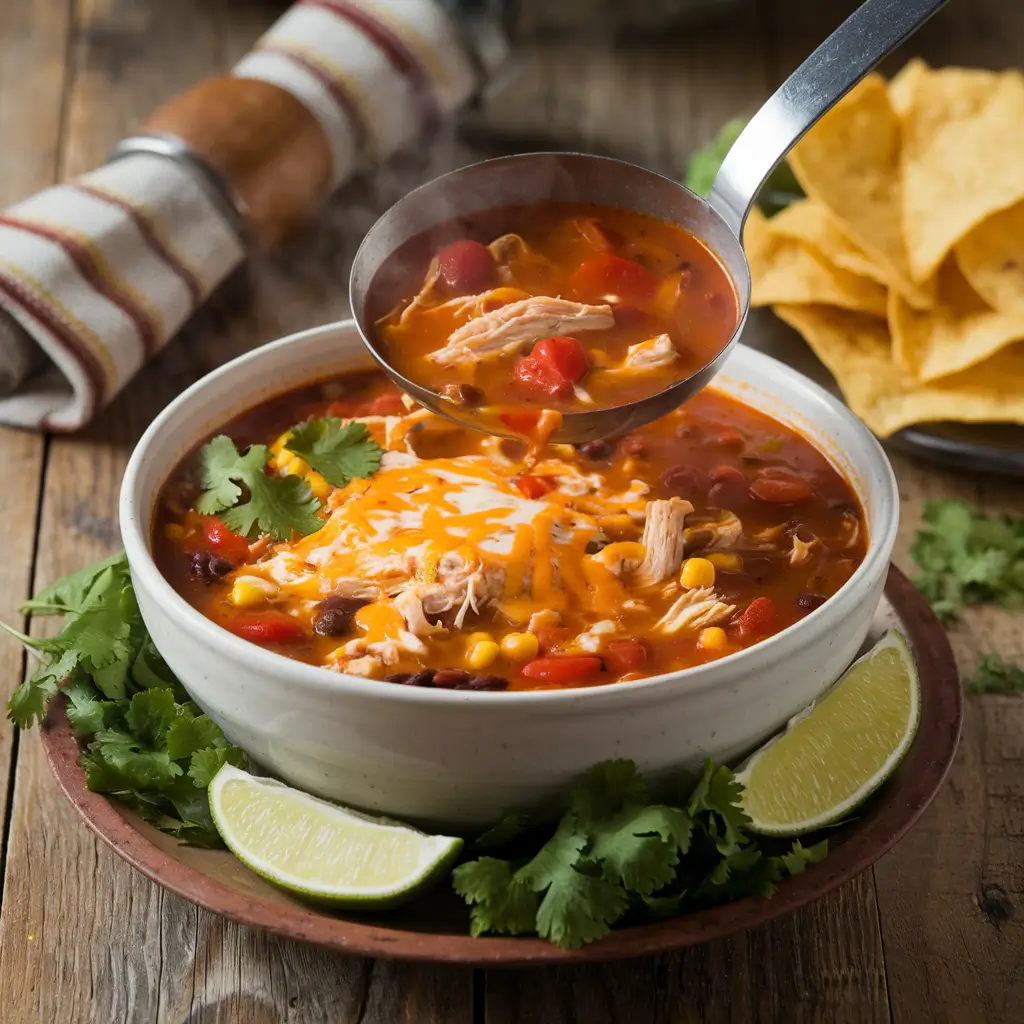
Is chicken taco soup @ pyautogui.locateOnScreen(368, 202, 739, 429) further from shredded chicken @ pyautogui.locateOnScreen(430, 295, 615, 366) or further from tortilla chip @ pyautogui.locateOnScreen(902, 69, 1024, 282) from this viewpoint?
tortilla chip @ pyautogui.locateOnScreen(902, 69, 1024, 282)

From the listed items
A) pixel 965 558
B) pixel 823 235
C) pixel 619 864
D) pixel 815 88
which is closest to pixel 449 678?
pixel 619 864

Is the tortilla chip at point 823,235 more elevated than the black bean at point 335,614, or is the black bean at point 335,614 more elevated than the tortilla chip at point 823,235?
the black bean at point 335,614

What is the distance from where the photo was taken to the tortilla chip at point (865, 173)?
5652 mm

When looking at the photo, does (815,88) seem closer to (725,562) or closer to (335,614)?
(725,562)

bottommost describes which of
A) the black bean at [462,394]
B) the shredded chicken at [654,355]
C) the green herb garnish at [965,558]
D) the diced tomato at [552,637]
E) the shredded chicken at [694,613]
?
the green herb garnish at [965,558]

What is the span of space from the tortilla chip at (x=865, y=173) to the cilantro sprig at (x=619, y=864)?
2.89 meters

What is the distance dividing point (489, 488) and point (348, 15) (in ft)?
11.8

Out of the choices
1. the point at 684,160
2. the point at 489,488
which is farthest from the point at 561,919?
the point at 684,160

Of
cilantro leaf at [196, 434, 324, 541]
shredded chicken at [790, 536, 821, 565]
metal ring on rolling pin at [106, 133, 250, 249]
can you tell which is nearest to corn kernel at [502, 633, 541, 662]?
cilantro leaf at [196, 434, 324, 541]

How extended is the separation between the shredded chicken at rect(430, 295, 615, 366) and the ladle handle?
474 mm

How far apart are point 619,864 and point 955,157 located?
12.5 ft

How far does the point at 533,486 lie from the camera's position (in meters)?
4.12

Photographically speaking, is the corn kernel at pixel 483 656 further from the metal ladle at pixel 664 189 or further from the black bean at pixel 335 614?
the metal ladle at pixel 664 189

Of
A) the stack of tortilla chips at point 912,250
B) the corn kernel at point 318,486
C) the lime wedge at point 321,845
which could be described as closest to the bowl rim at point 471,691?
the lime wedge at point 321,845
